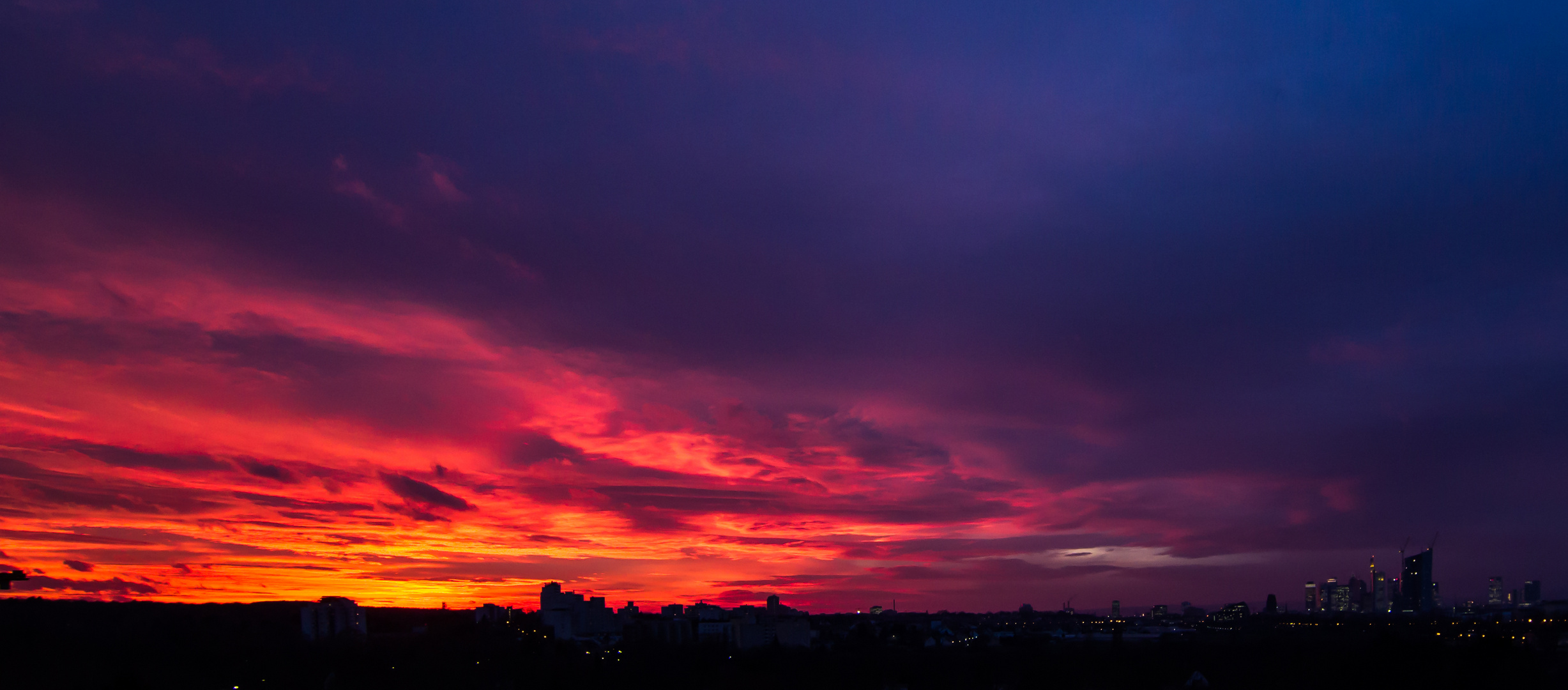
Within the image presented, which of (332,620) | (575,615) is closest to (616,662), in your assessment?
(332,620)

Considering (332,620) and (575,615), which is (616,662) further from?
(575,615)

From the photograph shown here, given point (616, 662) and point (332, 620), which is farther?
point (332, 620)

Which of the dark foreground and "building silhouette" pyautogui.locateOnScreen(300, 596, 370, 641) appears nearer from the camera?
the dark foreground

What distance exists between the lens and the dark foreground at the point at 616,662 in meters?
56.9

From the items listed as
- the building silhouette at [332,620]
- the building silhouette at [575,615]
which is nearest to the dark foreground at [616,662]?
the building silhouette at [332,620]

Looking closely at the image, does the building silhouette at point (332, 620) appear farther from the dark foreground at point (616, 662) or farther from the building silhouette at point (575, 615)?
the building silhouette at point (575, 615)

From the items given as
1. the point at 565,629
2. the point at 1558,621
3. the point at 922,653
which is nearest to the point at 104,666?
the point at 922,653

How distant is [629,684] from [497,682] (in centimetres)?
906

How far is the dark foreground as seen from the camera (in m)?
56.9

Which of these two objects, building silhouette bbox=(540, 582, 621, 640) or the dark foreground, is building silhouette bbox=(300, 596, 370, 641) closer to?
the dark foreground

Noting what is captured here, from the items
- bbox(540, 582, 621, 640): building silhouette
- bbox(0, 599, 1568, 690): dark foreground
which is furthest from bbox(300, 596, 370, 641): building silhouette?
bbox(540, 582, 621, 640): building silhouette

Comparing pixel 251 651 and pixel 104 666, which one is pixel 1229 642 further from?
pixel 104 666

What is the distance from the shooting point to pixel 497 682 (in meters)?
69.2

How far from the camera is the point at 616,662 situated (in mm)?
83625
